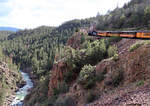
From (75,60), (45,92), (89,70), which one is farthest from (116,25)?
(89,70)

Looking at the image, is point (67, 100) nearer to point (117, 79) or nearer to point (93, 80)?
point (93, 80)

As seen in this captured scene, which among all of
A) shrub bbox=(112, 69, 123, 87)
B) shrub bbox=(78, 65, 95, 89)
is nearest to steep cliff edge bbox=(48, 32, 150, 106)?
shrub bbox=(112, 69, 123, 87)

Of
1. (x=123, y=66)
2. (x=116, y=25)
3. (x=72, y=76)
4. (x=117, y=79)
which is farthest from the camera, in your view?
(x=116, y=25)

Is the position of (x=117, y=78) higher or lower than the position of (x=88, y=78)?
higher

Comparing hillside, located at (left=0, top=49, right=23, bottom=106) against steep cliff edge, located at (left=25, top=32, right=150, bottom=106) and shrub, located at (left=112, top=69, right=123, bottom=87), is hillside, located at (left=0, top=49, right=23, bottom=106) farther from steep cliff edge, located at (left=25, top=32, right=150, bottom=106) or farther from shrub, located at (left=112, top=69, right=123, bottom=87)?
shrub, located at (left=112, top=69, right=123, bottom=87)

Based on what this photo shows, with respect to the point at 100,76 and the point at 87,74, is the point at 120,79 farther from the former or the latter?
the point at 87,74

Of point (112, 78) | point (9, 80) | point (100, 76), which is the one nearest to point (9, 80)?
point (9, 80)

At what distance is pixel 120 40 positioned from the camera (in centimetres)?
2659

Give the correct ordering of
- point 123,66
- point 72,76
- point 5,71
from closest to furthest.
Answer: point 123,66, point 72,76, point 5,71

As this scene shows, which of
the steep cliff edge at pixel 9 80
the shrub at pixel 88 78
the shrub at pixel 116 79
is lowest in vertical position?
the steep cliff edge at pixel 9 80

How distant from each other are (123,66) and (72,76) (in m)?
13.2

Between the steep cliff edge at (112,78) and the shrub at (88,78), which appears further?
the shrub at (88,78)

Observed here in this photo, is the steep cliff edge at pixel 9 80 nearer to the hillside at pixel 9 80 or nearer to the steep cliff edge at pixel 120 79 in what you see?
the hillside at pixel 9 80

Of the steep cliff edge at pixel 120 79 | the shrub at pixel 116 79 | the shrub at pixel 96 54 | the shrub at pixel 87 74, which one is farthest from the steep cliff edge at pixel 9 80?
the shrub at pixel 116 79
